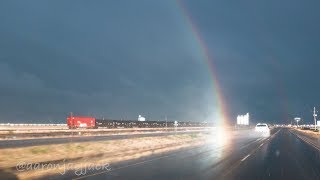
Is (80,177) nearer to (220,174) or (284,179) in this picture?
(220,174)

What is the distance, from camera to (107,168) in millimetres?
21562

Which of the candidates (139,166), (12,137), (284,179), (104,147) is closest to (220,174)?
(284,179)

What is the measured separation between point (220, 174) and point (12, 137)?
3835 centimetres

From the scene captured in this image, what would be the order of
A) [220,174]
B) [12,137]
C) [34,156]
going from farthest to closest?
1. [12,137]
2. [34,156]
3. [220,174]

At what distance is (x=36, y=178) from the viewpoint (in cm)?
1762

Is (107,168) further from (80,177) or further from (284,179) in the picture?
(284,179)

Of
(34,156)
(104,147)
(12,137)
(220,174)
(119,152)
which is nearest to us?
(220,174)

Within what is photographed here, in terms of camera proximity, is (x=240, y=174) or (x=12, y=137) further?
(x=12, y=137)

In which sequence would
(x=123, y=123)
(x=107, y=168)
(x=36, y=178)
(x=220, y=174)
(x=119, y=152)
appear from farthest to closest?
(x=123, y=123) → (x=119, y=152) → (x=107, y=168) → (x=220, y=174) → (x=36, y=178)

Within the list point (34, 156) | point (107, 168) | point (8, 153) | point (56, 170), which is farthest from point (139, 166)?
point (8, 153)

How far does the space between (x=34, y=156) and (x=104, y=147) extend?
372 inches

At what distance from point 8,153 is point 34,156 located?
5.59 ft

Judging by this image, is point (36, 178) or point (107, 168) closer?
point (36, 178)

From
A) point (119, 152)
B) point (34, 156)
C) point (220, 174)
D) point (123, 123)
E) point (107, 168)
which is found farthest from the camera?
point (123, 123)
